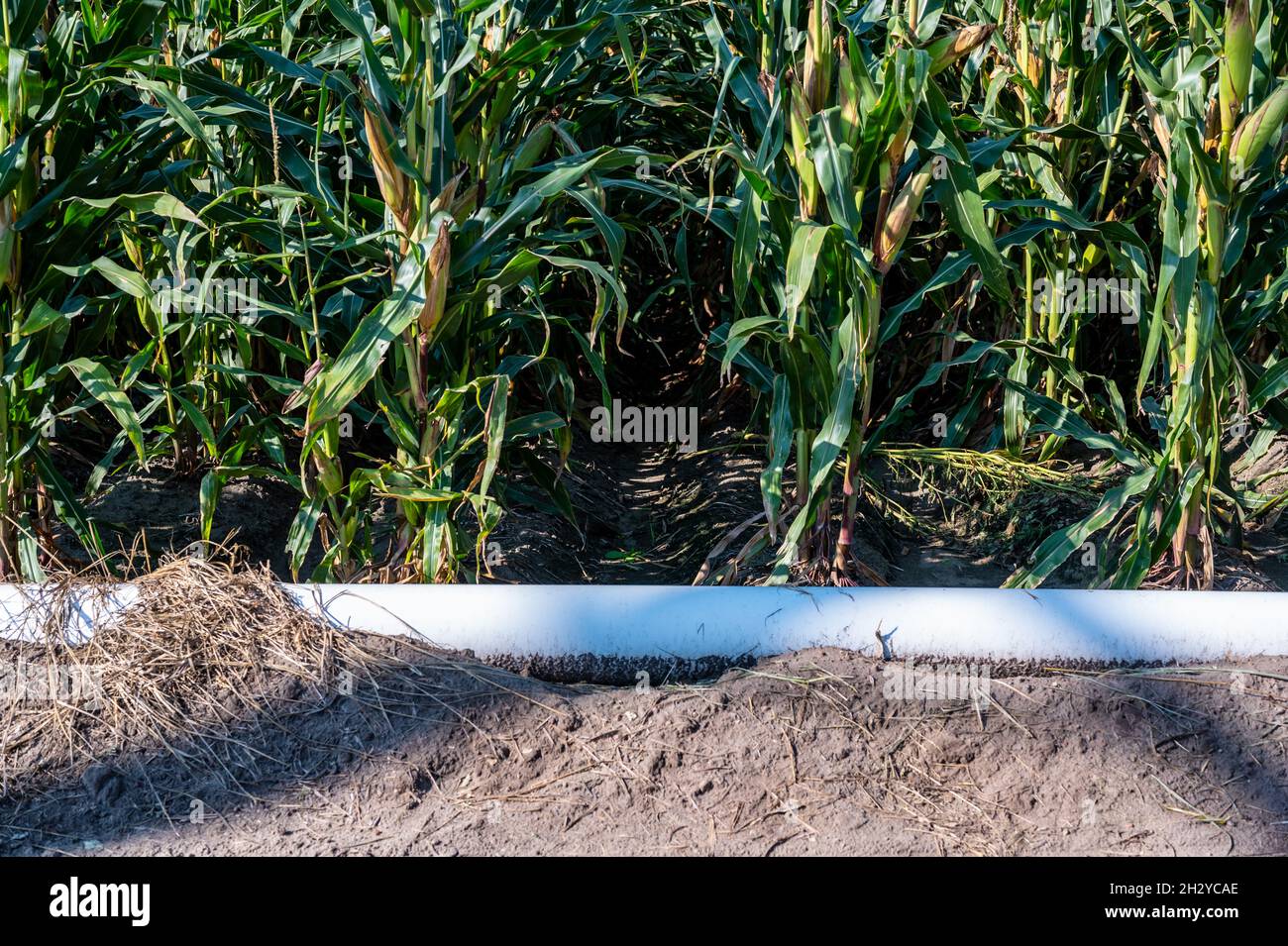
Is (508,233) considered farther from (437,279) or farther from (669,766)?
(669,766)

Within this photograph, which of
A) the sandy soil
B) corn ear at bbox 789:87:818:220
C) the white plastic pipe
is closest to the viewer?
the sandy soil

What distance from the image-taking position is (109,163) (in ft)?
7.07

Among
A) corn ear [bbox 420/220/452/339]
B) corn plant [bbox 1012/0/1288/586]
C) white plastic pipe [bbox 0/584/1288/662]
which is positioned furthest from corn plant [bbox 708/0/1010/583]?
corn ear [bbox 420/220/452/339]

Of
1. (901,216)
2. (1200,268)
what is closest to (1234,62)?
(1200,268)

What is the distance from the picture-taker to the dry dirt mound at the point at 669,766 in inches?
59.6

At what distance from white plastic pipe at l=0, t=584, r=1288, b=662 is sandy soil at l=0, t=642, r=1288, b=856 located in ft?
0.16

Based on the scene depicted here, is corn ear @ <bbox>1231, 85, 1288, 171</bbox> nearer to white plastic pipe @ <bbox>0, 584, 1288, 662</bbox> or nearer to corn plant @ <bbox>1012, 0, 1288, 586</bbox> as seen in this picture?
corn plant @ <bbox>1012, 0, 1288, 586</bbox>

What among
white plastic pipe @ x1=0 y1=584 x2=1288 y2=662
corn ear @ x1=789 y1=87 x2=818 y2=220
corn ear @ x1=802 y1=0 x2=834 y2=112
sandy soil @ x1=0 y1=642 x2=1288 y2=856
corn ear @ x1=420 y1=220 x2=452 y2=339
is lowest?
sandy soil @ x1=0 y1=642 x2=1288 y2=856

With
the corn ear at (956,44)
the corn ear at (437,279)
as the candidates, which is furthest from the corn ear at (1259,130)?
the corn ear at (437,279)

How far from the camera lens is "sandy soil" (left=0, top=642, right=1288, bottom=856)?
4.95ft

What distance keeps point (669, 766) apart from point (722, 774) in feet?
0.26

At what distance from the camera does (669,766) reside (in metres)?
1.63

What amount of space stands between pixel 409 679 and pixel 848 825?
695 millimetres

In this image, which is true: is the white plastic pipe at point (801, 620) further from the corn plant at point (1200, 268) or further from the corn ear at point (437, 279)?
the corn ear at point (437, 279)
